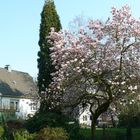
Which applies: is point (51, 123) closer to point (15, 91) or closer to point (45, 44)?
point (45, 44)

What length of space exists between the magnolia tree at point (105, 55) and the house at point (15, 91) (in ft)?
102

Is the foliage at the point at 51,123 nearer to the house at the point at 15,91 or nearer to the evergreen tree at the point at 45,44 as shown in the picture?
the evergreen tree at the point at 45,44

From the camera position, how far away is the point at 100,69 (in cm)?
2197

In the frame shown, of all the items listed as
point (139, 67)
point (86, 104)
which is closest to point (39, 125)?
point (86, 104)

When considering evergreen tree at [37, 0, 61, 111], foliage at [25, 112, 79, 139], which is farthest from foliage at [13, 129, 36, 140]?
evergreen tree at [37, 0, 61, 111]

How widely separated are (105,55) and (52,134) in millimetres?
4901

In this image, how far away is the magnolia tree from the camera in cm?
2169

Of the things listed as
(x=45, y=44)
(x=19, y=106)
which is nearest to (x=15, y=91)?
(x=19, y=106)

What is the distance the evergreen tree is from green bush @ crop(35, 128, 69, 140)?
490cm

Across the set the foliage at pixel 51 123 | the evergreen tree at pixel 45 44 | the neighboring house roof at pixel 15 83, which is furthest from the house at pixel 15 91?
the foliage at pixel 51 123

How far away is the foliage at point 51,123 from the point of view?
23.3 metres

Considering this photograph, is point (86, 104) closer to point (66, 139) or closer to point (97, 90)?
point (97, 90)

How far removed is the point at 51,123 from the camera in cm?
2331

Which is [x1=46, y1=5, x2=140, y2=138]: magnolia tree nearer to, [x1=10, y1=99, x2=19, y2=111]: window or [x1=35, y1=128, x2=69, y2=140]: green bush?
[x1=35, y1=128, x2=69, y2=140]: green bush
